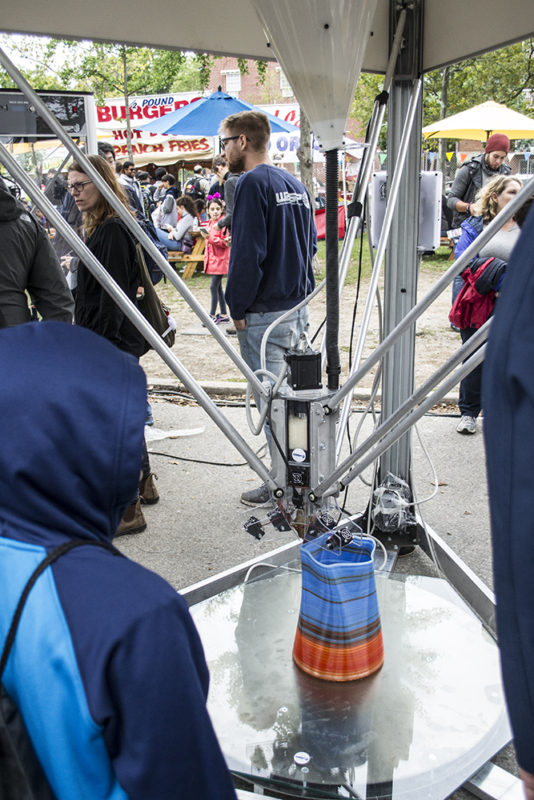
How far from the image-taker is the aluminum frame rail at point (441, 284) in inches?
87.9

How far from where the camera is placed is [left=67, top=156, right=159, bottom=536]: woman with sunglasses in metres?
3.83

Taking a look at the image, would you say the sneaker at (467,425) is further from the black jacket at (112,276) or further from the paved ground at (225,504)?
Answer: the black jacket at (112,276)

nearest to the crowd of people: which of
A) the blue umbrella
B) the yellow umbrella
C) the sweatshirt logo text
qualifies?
the sweatshirt logo text

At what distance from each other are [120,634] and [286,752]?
1.63m

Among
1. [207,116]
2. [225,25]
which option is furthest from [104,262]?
[207,116]

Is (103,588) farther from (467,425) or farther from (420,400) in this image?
(467,425)

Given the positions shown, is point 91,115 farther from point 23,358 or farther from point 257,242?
point 23,358

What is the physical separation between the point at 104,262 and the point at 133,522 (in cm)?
146

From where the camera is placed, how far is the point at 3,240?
11.4 ft

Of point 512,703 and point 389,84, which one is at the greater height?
point 389,84

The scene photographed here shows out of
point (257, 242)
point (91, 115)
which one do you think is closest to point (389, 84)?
point (257, 242)

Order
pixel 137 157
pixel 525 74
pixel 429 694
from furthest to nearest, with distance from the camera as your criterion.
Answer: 1. pixel 137 157
2. pixel 525 74
3. pixel 429 694

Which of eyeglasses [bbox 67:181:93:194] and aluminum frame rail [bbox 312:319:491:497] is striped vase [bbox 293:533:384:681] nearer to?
aluminum frame rail [bbox 312:319:491:497]

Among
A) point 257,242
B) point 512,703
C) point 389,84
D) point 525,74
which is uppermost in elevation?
point 525,74
